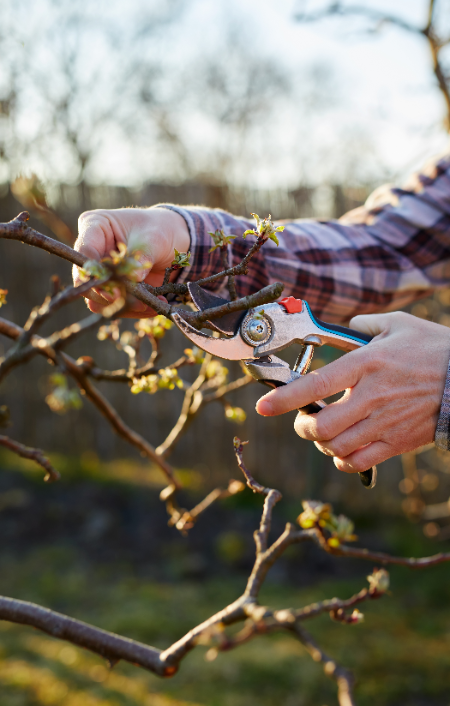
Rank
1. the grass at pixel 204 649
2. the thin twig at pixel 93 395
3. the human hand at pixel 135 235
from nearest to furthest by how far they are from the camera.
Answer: the human hand at pixel 135 235
the thin twig at pixel 93 395
the grass at pixel 204 649

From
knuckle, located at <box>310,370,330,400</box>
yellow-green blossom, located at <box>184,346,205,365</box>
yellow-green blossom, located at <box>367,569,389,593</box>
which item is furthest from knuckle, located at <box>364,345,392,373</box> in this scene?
yellow-green blossom, located at <box>367,569,389,593</box>

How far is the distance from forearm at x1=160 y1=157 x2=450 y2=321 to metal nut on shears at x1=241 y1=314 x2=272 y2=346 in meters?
0.45

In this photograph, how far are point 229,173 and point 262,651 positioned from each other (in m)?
6.02

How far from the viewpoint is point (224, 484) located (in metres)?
5.28

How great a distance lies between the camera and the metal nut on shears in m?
1.19

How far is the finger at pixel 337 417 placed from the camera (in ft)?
3.89

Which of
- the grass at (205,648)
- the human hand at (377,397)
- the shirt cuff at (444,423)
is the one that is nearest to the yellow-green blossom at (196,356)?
the human hand at (377,397)

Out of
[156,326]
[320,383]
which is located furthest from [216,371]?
[320,383]

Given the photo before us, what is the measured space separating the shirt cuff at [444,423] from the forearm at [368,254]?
26.8 inches

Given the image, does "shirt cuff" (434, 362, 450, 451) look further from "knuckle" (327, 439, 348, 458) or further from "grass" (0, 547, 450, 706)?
"grass" (0, 547, 450, 706)

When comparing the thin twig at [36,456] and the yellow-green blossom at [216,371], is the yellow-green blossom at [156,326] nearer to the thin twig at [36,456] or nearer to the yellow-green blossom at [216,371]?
the yellow-green blossom at [216,371]

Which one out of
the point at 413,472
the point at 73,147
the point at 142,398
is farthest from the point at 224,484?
the point at 73,147

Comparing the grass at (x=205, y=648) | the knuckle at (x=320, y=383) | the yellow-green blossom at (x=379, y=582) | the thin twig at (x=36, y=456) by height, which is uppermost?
the knuckle at (x=320, y=383)

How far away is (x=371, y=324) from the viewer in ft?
4.40
